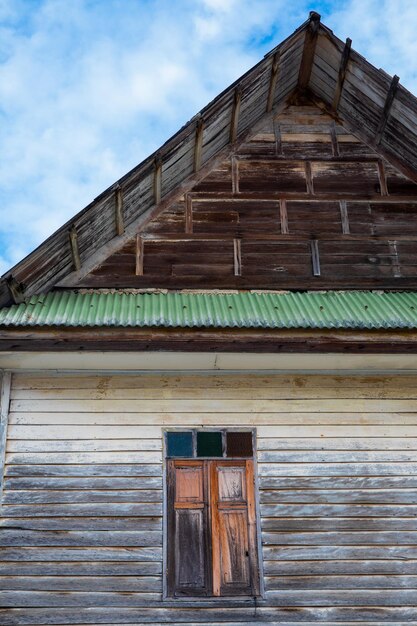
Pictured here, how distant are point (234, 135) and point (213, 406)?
3778 mm

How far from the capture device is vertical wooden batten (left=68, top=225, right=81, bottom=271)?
26.0ft

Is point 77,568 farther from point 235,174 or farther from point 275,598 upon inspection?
point 235,174

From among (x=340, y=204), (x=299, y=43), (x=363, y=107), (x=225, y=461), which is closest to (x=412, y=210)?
(x=340, y=204)

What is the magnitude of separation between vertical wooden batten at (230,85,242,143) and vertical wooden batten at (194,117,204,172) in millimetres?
589

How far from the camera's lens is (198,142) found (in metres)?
8.74

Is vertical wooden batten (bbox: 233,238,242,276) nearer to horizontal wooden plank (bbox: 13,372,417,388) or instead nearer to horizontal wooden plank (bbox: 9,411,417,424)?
horizontal wooden plank (bbox: 13,372,417,388)

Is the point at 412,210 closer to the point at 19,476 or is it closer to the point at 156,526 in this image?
the point at 156,526

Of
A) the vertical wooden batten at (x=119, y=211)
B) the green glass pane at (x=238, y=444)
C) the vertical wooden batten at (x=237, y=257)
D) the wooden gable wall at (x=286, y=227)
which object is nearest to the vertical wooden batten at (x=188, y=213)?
the wooden gable wall at (x=286, y=227)

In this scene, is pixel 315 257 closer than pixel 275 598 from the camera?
No

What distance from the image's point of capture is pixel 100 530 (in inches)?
280

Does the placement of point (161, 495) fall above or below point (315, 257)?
below

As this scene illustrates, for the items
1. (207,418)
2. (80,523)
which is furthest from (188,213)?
(80,523)

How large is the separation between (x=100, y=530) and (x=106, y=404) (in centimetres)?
130

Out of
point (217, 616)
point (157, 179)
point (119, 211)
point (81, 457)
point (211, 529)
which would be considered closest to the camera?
point (217, 616)
